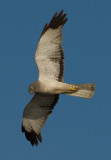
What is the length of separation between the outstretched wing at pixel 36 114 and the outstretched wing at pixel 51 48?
130 centimetres

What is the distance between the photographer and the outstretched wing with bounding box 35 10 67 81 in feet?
49.2

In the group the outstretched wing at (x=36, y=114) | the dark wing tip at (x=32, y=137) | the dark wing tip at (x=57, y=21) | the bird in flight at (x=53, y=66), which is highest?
the dark wing tip at (x=57, y=21)

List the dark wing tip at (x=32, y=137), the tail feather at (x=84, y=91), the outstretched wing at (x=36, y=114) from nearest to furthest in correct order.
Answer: the tail feather at (x=84, y=91) < the outstretched wing at (x=36, y=114) < the dark wing tip at (x=32, y=137)

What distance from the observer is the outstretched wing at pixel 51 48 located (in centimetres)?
1499

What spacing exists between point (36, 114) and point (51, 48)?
2.96m

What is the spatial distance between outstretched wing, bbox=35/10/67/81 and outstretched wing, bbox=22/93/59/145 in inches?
51.4

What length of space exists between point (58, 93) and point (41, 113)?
1831mm

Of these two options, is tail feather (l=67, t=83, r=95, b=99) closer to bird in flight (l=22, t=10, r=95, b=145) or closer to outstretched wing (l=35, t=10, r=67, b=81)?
bird in flight (l=22, t=10, r=95, b=145)

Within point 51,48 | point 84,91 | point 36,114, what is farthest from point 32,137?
point 51,48

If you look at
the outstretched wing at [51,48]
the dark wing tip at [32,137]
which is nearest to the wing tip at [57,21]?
the outstretched wing at [51,48]

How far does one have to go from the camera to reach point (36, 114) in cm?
1678

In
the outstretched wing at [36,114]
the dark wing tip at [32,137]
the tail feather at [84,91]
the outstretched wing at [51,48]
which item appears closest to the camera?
the outstretched wing at [51,48]

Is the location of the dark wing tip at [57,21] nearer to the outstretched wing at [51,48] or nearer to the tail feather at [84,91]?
the outstretched wing at [51,48]

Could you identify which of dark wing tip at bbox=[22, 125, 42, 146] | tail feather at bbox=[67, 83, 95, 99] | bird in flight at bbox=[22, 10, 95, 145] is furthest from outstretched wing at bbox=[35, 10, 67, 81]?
dark wing tip at bbox=[22, 125, 42, 146]
